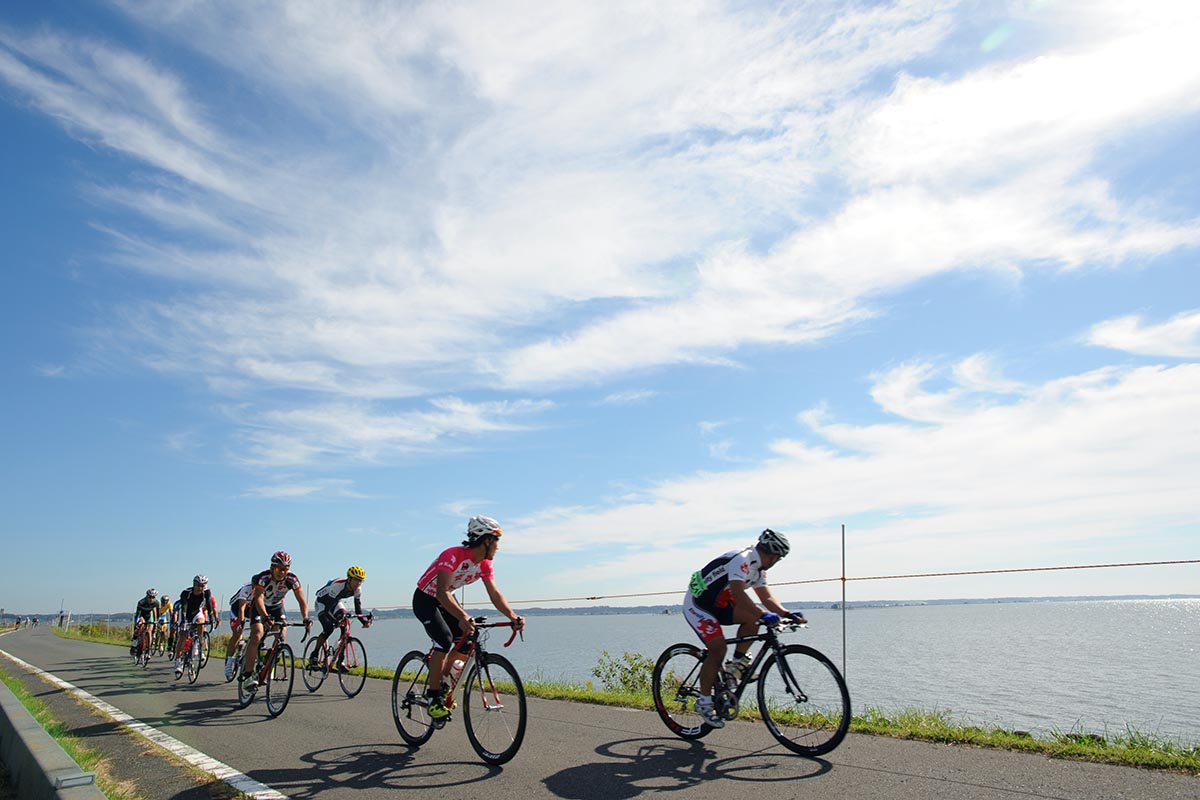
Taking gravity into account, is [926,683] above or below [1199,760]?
below

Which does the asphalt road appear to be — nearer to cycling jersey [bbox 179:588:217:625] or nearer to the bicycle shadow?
the bicycle shadow

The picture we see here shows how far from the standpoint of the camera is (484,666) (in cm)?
690

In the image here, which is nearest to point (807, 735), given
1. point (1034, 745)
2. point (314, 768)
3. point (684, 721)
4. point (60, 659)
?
point (684, 721)

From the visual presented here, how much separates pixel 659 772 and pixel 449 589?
232 centimetres

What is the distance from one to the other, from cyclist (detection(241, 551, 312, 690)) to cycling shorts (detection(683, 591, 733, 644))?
20.3 ft

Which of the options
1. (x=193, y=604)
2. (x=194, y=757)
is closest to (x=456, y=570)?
(x=194, y=757)

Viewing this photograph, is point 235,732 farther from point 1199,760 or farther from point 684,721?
point 1199,760

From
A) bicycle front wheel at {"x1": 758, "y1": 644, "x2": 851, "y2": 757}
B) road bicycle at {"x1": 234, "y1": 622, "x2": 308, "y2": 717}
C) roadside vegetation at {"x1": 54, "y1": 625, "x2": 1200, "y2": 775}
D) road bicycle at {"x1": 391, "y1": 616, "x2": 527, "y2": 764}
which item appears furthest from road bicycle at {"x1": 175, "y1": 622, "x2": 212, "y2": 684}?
bicycle front wheel at {"x1": 758, "y1": 644, "x2": 851, "y2": 757}

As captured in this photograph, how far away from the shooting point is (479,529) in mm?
7148

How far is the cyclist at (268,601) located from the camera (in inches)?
412

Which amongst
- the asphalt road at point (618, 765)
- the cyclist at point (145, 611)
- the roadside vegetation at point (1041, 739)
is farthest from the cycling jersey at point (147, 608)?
the roadside vegetation at point (1041, 739)

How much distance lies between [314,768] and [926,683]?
33026mm

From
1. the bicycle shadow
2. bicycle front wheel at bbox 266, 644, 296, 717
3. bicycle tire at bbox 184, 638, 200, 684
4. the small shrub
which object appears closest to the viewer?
the bicycle shadow

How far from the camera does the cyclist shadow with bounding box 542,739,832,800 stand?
5664 mm
